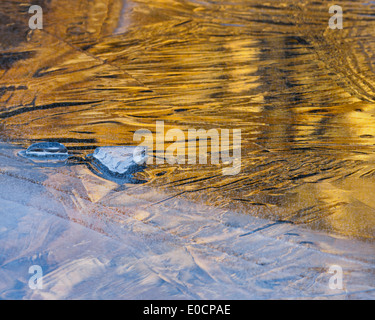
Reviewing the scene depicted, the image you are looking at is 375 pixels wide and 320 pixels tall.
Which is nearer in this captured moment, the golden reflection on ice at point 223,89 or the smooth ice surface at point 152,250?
the smooth ice surface at point 152,250

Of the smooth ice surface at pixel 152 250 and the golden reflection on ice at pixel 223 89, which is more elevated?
the golden reflection on ice at pixel 223 89

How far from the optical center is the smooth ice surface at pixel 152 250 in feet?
2.23

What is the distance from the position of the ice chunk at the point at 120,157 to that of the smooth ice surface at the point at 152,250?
0.04m

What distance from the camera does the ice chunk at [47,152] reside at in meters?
0.91

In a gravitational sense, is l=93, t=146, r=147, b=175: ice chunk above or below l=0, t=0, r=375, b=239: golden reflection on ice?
below

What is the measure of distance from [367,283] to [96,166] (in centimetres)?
55

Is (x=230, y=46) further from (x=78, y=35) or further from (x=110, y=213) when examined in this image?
(x=110, y=213)

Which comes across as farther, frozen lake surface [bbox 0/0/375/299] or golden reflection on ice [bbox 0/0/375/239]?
golden reflection on ice [bbox 0/0/375/239]

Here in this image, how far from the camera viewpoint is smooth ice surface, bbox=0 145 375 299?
2.23 ft

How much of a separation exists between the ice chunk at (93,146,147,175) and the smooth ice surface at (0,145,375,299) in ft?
0.15

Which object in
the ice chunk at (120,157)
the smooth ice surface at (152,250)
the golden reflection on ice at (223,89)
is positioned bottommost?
the smooth ice surface at (152,250)

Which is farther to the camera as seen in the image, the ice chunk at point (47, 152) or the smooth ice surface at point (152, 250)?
the ice chunk at point (47, 152)

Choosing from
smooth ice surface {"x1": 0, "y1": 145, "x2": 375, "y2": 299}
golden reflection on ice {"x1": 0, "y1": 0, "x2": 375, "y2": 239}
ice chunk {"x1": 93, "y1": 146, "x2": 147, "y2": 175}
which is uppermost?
golden reflection on ice {"x1": 0, "y1": 0, "x2": 375, "y2": 239}
